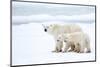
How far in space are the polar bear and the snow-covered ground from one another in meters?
0.08

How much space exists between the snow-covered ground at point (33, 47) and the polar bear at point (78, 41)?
0.08 metres

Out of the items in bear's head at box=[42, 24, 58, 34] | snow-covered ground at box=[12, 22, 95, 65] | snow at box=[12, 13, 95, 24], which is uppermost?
snow at box=[12, 13, 95, 24]

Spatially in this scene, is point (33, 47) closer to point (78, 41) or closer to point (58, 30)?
point (58, 30)

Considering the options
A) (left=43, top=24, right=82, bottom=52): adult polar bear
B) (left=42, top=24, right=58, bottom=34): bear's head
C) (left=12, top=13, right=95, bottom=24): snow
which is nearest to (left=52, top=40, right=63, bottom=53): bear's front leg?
(left=43, top=24, right=82, bottom=52): adult polar bear

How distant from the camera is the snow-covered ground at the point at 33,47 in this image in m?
2.23

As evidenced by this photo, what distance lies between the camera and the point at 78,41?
248 centimetres

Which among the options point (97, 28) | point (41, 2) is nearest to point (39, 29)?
point (41, 2)

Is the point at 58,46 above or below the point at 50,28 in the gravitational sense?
below

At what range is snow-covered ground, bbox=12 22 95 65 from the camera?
7.31ft

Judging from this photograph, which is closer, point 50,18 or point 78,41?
point 50,18

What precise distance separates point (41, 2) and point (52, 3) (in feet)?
0.42

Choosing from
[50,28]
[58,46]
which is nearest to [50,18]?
[50,28]

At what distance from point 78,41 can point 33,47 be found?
55 cm

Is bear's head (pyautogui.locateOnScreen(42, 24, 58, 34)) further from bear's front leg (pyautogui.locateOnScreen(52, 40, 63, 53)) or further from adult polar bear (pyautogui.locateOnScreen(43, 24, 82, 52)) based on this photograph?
bear's front leg (pyautogui.locateOnScreen(52, 40, 63, 53))
